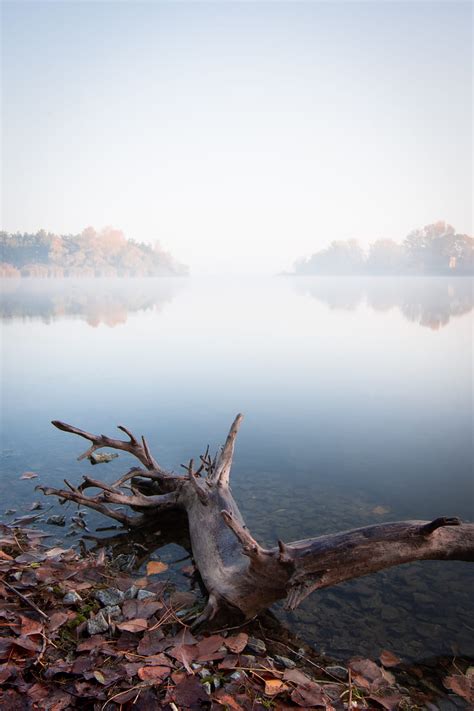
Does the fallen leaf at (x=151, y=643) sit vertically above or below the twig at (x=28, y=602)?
below

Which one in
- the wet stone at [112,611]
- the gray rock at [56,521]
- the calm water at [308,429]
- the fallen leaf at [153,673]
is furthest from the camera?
the gray rock at [56,521]

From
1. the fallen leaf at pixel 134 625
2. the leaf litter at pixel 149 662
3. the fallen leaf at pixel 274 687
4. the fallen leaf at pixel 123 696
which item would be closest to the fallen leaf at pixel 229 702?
the leaf litter at pixel 149 662

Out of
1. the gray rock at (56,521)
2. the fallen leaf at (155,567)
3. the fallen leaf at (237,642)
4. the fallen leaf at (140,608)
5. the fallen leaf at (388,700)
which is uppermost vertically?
the fallen leaf at (140,608)

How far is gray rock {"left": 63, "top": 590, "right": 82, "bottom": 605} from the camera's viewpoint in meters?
3.73

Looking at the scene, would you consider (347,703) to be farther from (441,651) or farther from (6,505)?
(6,505)

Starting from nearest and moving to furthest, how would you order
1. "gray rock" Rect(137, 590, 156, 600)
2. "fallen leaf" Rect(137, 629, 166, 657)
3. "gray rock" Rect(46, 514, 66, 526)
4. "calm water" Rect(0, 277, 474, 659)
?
"fallen leaf" Rect(137, 629, 166, 657), "gray rock" Rect(137, 590, 156, 600), "calm water" Rect(0, 277, 474, 659), "gray rock" Rect(46, 514, 66, 526)

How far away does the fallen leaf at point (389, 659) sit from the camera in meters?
3.68

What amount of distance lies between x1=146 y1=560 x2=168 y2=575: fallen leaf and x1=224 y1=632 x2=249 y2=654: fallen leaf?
1.38 meters

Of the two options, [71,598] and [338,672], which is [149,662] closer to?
[71,598]

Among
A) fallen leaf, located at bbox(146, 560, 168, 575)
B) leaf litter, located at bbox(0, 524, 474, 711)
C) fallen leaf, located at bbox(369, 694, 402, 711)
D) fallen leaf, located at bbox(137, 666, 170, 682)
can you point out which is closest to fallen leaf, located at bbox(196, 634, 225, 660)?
leaf litter, located at bbox(0, 524, 474, 711)

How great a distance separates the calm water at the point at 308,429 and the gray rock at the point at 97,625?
1494 mm

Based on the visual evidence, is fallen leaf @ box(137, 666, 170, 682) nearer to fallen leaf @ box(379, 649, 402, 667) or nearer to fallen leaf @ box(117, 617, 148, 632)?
fallen leaf @ box(117, 617, 148, 632)

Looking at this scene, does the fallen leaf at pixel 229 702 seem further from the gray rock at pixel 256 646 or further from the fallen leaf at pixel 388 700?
the fallen leaf at pixel 388 700

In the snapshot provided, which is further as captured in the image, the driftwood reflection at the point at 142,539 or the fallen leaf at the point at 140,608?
the driftwood reflection at the point at 142,539
